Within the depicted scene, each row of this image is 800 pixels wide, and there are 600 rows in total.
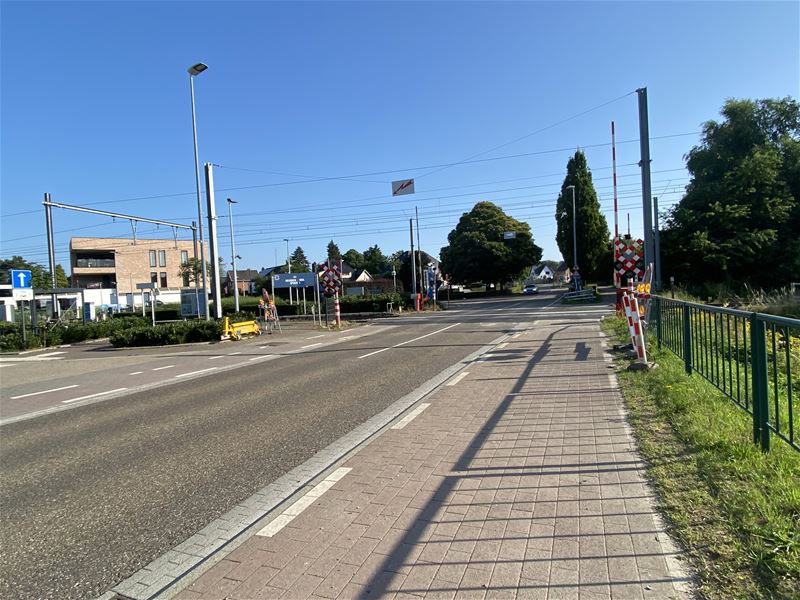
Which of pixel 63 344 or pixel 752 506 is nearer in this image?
pixel 752 506

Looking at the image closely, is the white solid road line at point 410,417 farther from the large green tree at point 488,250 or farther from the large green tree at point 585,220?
A: the large green tree at point 488,250

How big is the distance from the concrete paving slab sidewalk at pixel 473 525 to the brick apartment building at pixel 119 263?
231ft

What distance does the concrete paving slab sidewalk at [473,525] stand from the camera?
112 inches

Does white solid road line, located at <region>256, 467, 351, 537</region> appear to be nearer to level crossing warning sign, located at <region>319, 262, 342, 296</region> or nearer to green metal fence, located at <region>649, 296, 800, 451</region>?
green metal fence, located at <region>649, 296, 800, 451</region>

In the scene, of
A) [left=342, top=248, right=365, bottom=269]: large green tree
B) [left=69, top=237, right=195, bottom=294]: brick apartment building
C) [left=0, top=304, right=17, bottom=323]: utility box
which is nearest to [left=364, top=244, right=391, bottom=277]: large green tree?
[left=342, top=248, right=365, bottom=269]: large green tree

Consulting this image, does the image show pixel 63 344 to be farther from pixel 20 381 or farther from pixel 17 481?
pixel 17 481

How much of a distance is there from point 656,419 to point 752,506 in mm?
2457

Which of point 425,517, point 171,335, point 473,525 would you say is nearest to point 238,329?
point 171,335

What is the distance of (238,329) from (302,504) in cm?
1889

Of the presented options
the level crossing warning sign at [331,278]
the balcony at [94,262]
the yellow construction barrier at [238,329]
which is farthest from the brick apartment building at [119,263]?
the yellow construction barrier at [238,329]

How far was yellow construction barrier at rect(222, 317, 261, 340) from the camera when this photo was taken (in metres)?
21.2

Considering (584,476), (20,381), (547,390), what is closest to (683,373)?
(547,390)

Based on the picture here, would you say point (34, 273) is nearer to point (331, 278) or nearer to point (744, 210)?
point (331, 278)

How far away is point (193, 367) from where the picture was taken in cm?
1383
